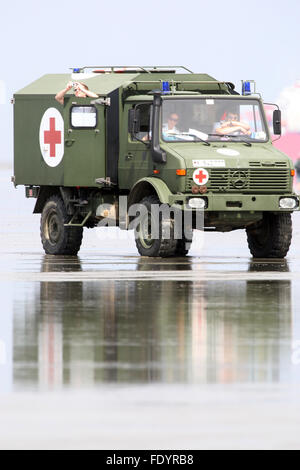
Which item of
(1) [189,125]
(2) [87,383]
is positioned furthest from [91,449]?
(1) [189,125]

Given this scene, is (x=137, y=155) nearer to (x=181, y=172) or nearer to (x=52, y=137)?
(x=181, y=172)

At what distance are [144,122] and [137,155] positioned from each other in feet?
1.81

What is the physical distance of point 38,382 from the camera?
10211mm

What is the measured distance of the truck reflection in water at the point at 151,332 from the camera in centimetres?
1068

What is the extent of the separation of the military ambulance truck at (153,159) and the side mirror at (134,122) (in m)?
0.02

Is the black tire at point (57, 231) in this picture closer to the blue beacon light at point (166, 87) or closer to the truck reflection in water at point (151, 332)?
the blue beacon light at point (166, 87)

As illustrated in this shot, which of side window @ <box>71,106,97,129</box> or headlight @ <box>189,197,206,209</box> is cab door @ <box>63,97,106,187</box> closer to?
side window @ <box>71,106,97,129</box>

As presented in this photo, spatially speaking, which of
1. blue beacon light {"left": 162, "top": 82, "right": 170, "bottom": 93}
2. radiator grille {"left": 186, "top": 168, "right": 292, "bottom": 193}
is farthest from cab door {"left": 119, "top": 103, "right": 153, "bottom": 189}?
radiator grille {"left": 186, "top": 168, "right": 292, "bottom": 193}

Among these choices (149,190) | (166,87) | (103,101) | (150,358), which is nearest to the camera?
(150,358)

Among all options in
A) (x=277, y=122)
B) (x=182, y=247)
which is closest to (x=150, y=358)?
(x=182, y=247)

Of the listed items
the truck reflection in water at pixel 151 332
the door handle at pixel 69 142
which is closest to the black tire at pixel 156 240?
the door handle at pixel 69 142

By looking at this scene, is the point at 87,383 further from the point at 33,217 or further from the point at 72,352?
the point at 33,217

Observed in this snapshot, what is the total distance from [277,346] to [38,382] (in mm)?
2667

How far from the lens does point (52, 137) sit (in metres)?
26.2
